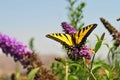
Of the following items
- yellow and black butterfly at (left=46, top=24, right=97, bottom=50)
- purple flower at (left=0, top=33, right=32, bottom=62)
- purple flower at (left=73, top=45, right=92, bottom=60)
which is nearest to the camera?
purple flower at (left=73, top=45, right=92, bottom=60)

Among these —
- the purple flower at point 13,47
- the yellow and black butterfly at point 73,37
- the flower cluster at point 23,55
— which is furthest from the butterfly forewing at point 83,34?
the purple flower at point 13,47

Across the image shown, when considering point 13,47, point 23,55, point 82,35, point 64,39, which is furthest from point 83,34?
point 13,47

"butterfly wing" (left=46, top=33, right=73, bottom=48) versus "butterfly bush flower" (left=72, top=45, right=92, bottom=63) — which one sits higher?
"butterfly wing" (left=46, top=33, right=73, bottom=48)

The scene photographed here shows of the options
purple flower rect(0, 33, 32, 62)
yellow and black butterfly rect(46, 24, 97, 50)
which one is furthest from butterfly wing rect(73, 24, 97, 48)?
purple flower rect(0, 33, 32, 62)

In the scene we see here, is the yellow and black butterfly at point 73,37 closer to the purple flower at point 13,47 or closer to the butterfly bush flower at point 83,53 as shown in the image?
the butterfly bush flower at point 83,53

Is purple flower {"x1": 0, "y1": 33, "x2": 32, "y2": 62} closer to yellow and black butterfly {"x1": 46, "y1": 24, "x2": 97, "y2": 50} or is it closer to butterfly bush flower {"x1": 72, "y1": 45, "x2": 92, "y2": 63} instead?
yellow and black butterfly {"x1": 46, "y1": 24, "x2": 97, "y2": 50}

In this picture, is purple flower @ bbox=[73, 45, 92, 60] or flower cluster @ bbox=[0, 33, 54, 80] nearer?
purple flower @ bbox=[73, 45, 92, 60]

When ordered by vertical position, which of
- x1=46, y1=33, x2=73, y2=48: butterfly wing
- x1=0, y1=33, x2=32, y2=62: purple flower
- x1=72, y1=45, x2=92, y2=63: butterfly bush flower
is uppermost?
x1=0, y1=33, x2=32, y2=62: purple flower

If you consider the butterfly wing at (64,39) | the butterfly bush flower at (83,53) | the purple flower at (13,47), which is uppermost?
the purple flower at (13,47)

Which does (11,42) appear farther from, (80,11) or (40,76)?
(80,11)
